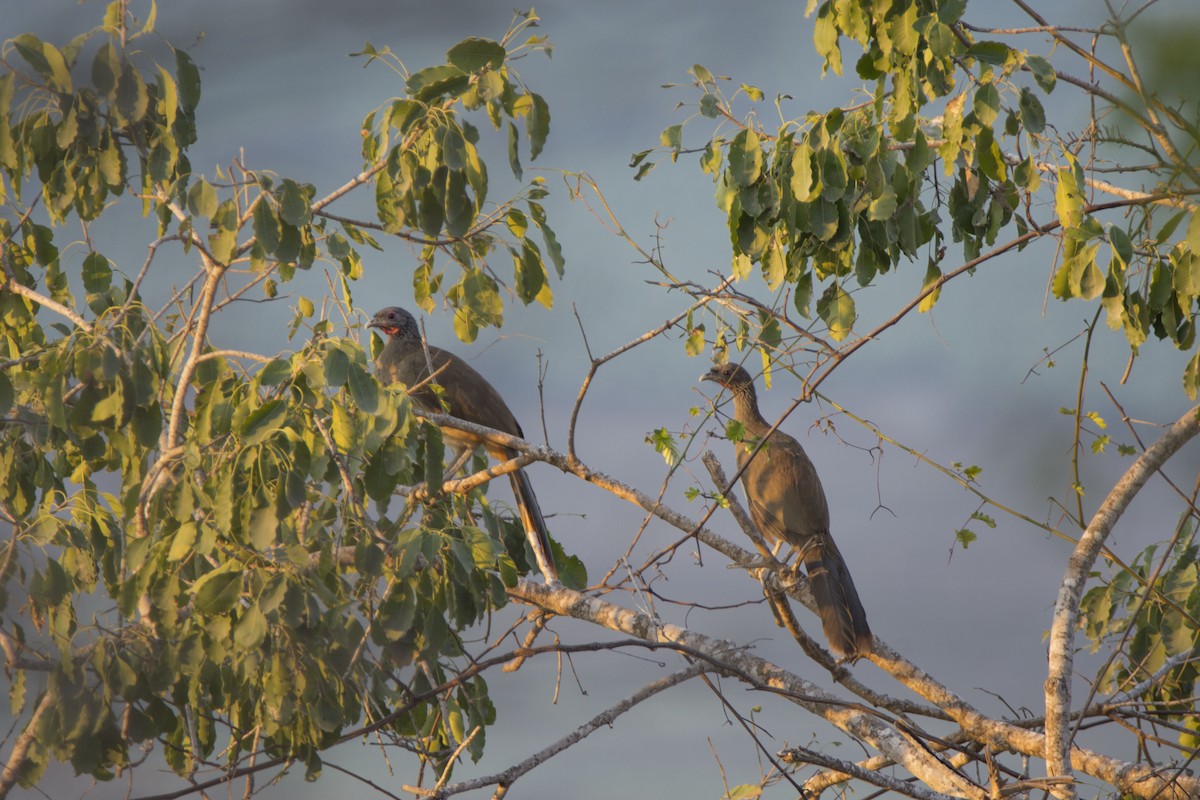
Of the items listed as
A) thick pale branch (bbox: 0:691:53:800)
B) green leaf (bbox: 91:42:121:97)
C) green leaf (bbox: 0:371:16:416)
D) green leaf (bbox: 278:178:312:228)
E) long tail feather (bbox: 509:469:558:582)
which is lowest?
thick pale branch (bbox: 0:691:53:800)

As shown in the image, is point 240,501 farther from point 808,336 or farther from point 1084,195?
point 1084,195

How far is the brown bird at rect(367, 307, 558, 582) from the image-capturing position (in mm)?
5184

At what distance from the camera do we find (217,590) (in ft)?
8.33

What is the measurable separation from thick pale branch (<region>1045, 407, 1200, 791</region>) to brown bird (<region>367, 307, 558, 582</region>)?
2121mm

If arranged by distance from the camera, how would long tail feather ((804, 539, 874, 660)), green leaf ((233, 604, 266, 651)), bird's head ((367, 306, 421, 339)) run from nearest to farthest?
1. green leaf ((233, 604, 266, 651))
2. long tail feather ((804, 539, 874, 660))
3. bird's head ((367, 306, 421, 339))

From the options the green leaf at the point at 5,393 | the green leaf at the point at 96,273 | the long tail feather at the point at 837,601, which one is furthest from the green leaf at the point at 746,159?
the green leaf at the point at 5,393

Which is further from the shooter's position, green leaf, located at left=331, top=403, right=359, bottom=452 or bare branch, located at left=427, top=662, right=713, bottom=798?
bare branch, located at left=427, top=662, right=713, bottom=798

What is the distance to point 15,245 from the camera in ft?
13.4

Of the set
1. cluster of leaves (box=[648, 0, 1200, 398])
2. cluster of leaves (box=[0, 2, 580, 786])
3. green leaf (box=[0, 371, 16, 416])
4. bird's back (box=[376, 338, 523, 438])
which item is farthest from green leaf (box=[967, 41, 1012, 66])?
bird's back (box=[376, 338, 523, 438])

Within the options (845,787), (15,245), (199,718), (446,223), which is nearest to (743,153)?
(446,223)

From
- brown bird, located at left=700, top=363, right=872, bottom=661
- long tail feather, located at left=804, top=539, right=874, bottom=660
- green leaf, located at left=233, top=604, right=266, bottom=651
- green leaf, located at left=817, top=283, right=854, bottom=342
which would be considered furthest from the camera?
brown bird, located at left=700, top=363, right=872, bottom=661

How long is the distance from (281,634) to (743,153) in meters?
1.85

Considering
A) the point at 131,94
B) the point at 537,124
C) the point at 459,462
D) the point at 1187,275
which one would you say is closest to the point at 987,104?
the point at 1187,275

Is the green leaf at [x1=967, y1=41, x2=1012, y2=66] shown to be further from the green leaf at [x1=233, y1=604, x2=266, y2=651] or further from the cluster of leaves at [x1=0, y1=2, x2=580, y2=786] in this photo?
the green leaf at [x1=233, y1=604, x2=266, y2=651]
